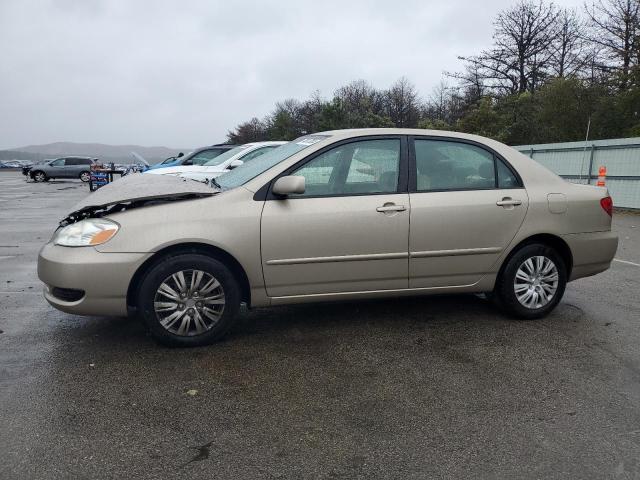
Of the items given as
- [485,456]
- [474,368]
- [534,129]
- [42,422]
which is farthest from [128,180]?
[534,129]

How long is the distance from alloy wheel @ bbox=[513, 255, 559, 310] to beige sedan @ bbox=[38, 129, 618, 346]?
0.03ft

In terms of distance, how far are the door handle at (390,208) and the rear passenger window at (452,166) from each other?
10.4 inches

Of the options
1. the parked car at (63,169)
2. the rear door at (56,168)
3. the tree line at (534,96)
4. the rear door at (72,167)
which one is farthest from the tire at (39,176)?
the tree line at (534,96)

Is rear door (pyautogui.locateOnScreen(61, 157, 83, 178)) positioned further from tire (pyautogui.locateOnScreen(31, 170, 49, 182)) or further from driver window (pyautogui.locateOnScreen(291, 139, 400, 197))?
driver window (pyautogui.locateOnScreen(291, 139, 400, 197))

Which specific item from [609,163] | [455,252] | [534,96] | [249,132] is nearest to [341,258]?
[455,252]

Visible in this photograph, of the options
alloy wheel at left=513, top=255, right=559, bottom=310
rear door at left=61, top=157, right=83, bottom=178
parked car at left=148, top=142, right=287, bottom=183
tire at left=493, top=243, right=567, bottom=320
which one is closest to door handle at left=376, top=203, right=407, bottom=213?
tire at left=493, top=243, right=567, bottom=320

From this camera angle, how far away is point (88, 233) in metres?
3.93

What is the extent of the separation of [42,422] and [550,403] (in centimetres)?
293

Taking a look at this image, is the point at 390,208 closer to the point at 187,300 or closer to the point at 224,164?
the point at 187,300

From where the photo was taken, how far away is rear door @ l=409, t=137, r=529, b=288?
448 cm

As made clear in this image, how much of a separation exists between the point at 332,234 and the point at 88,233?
5.85 feet

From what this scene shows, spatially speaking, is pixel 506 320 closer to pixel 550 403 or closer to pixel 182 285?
pixel 550 403

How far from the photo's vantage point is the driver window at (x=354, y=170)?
434cm

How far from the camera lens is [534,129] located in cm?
3297
